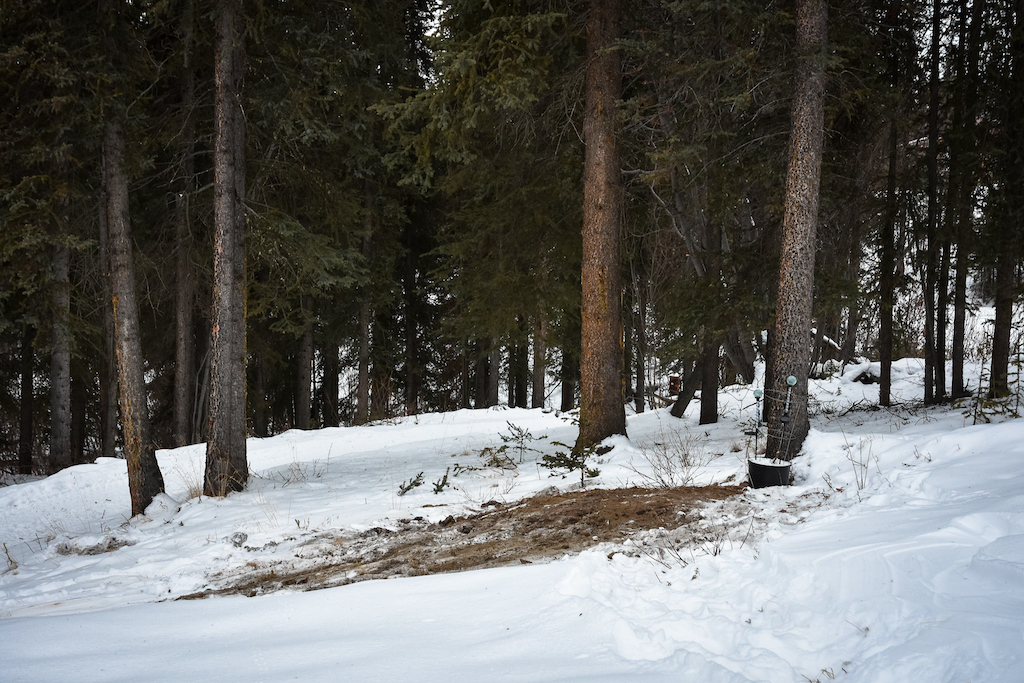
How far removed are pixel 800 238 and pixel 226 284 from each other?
7.28m

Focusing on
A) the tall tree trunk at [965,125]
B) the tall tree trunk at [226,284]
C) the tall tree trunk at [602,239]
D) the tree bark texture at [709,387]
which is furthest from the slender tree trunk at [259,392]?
the tall tree trunk at [965,125]

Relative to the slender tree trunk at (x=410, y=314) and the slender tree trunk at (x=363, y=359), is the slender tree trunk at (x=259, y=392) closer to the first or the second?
the slender tree trunk at (x=363, y=359)

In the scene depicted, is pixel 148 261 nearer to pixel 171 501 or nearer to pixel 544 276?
pixel 171 501

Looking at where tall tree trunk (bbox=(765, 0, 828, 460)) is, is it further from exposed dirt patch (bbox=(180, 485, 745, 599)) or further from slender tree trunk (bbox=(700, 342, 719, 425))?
slender tree trunk (bbox=(700, 342, 719, 425))

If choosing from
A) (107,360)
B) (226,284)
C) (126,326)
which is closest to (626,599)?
(226,284)

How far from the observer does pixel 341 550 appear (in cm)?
580

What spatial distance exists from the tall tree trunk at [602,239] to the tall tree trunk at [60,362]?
9946mm

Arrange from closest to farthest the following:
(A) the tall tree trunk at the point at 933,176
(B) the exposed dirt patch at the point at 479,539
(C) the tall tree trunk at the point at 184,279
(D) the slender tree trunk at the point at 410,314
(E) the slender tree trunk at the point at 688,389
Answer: (B) the exposed dirt patch at the point at 479,539 < (A) the tall tree trunk at the point at 933,176 < (C) the tall tree trunk at the point at 184,279 < (E) the slender tree trunk at the point at 688,389 < (D) the slender tree trunk at the point at 410,314

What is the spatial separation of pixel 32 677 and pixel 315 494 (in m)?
5.10

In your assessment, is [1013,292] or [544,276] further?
[544,276]

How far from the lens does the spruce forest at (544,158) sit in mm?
7719

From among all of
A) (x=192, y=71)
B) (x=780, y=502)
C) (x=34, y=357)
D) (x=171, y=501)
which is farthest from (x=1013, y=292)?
(x=34, y=357)

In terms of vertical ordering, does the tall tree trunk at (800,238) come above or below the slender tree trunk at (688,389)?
above

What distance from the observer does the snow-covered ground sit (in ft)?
9.61
